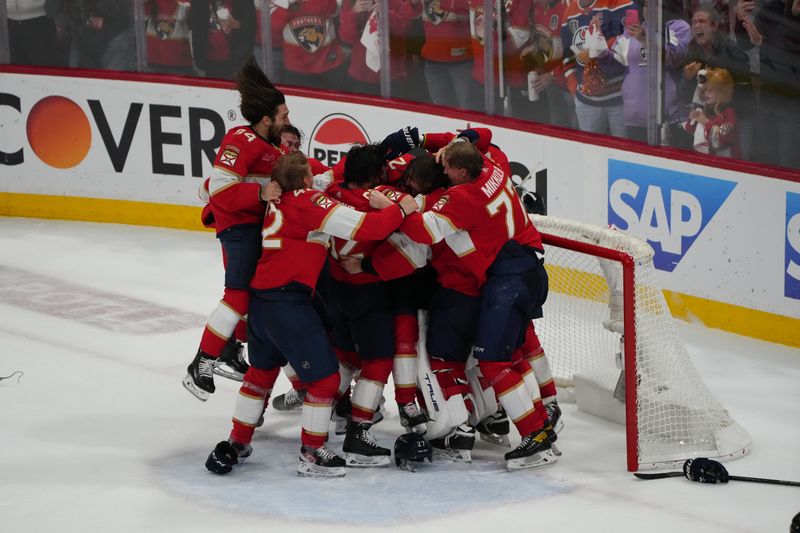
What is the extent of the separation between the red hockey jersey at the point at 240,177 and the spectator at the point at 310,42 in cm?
339

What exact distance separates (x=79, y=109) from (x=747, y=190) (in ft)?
16.2

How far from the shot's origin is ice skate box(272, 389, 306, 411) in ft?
19.8

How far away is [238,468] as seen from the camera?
5.35m

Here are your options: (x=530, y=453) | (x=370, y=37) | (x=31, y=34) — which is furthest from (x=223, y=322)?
(x=31, y=34)

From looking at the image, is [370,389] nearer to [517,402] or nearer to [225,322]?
[517,402]

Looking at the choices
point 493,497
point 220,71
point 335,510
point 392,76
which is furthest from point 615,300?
point 220,71

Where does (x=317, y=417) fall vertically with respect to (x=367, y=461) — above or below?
above

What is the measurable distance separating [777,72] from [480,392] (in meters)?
2.44

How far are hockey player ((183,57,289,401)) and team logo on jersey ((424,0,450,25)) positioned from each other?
291 cm

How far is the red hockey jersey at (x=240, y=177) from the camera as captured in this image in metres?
5.52

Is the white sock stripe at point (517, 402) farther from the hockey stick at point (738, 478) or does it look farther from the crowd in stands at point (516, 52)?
the crowd in stands at point (516, 52)

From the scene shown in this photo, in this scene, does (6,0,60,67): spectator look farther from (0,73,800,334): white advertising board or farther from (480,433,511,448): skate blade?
(480,433,511,448): skate blade

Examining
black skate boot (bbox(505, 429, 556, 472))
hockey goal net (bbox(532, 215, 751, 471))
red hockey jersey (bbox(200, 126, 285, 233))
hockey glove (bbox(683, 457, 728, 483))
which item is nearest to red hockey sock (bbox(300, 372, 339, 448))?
black skate boot (bbox(505, 429, 556, 472))

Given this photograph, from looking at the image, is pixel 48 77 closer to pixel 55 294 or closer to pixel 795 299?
pixel 55 294
